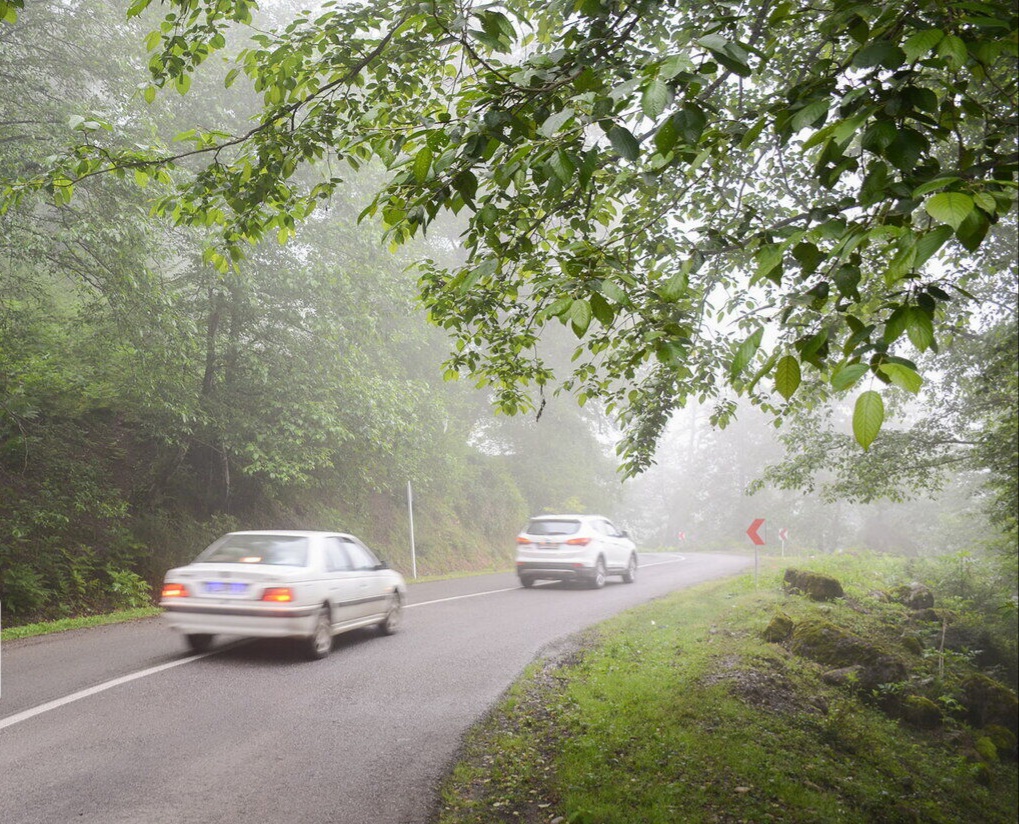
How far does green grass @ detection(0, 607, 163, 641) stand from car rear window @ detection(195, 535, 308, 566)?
3285 mm

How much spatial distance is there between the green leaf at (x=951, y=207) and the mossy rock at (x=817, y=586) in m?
14.4

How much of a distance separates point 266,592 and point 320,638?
956mm

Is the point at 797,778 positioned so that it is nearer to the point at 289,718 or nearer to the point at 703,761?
the point at 703,761

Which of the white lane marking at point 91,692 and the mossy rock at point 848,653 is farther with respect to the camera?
the mossy rock at point 848,653

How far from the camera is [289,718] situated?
6.07 metres

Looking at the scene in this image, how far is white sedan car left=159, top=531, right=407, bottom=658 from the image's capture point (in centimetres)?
786

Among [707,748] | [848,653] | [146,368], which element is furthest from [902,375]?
[146,368]

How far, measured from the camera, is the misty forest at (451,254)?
2670 millimetres

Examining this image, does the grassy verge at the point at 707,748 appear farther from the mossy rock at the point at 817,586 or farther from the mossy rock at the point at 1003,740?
the mossy rock at the point at 817,586

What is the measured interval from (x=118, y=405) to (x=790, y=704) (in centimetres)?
1419

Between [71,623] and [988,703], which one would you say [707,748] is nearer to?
[988,703]

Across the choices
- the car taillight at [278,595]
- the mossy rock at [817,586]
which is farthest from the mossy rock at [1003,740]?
the car taillight at [278,595]

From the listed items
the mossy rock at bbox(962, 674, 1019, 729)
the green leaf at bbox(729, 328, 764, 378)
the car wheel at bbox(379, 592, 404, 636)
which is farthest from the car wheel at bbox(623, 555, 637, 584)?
the green leaf at bbox(729, 328, 764, 378)

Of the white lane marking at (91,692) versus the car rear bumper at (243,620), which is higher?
the car rear bumper at (243,620)
